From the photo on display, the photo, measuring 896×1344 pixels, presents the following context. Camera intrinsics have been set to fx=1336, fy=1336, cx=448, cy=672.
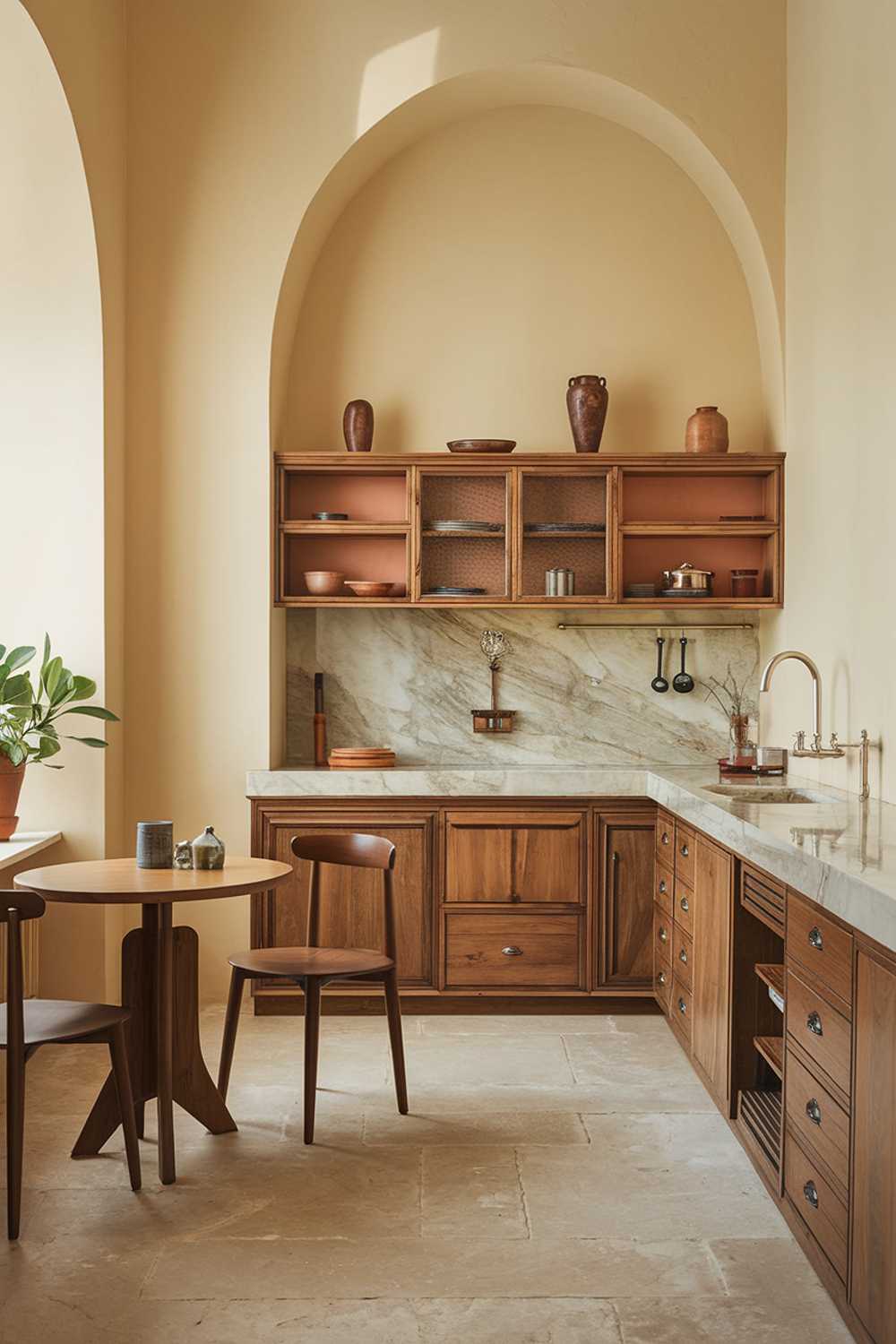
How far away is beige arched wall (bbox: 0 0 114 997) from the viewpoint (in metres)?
4.95

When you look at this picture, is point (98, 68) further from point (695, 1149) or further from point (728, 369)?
point (695, 1149)

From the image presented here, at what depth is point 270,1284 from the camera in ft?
9.57

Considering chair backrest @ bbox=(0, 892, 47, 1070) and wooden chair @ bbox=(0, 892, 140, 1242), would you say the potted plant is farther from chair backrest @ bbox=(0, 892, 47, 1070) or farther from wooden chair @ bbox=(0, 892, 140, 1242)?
chair backrest @ bbox=(0, 892, 47, 1070)

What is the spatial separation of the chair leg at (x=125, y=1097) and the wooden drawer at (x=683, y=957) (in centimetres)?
187

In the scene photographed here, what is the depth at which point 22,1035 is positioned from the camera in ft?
10.3

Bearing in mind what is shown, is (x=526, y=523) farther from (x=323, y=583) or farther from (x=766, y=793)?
(x=766, y=793)

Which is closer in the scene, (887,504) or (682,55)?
(887,504)

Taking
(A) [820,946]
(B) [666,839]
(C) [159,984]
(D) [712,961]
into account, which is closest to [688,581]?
(B) [666,839]

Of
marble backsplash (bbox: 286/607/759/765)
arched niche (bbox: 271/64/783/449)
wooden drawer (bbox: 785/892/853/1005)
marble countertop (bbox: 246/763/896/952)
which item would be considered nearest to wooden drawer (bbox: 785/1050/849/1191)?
wooden drawer (bbox: 785/892/853/1005)

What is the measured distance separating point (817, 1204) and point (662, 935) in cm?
211

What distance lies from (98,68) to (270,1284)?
421 cm

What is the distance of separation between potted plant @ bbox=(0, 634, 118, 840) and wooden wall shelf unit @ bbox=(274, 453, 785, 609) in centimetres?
98

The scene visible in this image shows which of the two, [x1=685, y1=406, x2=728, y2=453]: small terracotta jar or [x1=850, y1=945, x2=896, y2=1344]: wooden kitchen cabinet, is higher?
[x1=685, y1=406, x2=728, y2=453]: small terracotta jar

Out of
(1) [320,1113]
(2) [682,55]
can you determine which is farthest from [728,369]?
(1) [320,1113]
